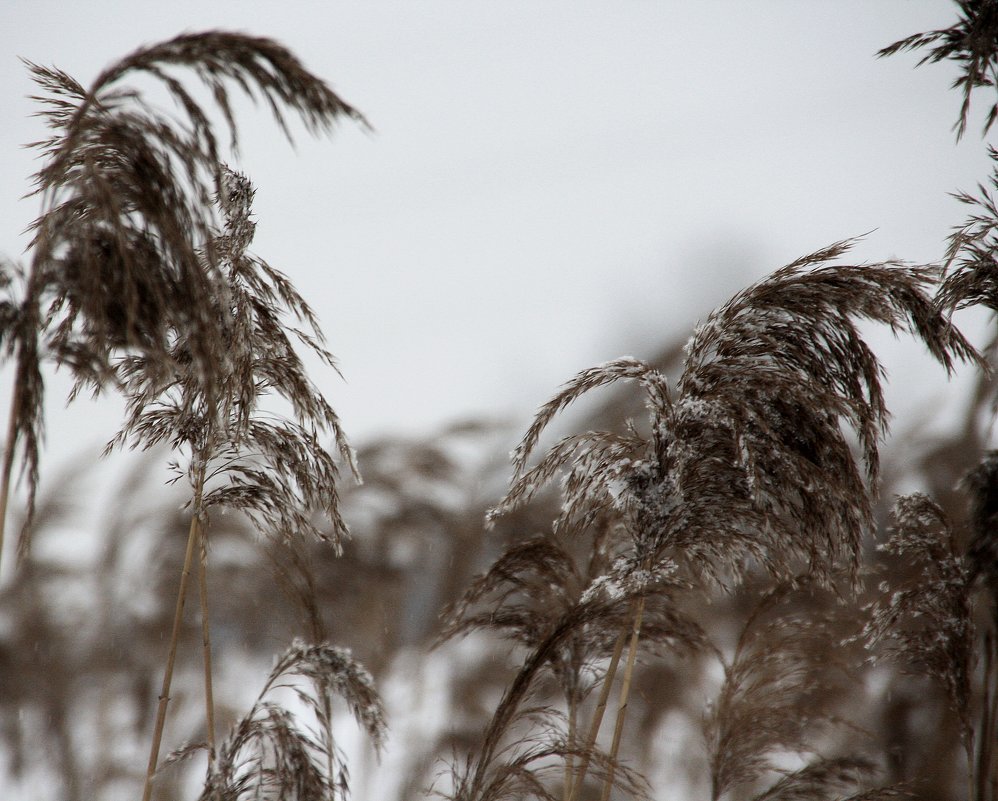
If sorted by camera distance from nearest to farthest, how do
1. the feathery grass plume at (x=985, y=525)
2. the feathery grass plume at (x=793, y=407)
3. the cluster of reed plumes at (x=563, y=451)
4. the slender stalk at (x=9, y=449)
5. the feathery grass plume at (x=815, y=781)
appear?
the slender stalk at (x=9, y=449) → the cluster of reed plumes at (x=563, y=451) → the feathery grass plume at (x=985, y=525) → the feathery grass plume at (x=793, y=407) → the feathery grass plume at (x=815, y=781)

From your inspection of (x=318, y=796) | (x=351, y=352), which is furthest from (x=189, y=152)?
(x=351, y=352)

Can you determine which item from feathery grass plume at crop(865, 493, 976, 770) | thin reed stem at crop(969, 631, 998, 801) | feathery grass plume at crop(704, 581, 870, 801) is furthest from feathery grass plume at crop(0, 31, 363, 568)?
feathery grass plume at crop(704, 581, 870, 801)

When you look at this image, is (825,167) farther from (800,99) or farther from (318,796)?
(800,99)

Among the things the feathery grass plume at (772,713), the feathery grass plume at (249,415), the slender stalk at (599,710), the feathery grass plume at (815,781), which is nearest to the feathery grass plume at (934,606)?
the feathery grass plume at (772,713)

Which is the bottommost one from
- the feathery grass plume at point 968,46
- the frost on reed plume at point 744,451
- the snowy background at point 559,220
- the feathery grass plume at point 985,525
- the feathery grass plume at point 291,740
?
the feathery grass plume at point 291,740

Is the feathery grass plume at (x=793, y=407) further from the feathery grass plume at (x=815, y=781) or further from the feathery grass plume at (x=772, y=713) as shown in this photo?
the feathery grass plume at (x=815, y=781)

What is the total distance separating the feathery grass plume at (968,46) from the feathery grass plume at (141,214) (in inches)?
87.0

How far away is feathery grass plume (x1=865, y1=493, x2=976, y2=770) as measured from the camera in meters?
3.64

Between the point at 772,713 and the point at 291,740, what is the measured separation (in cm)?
293

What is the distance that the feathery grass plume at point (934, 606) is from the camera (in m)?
3.64

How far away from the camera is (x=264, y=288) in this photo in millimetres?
3164

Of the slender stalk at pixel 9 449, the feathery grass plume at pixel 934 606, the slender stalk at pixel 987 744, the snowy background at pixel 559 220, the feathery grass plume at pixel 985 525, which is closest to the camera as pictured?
the slender stalk at pixel 9 449

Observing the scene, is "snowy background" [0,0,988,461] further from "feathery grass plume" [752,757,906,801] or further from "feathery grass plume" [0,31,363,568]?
"feathery grass plume" [752,757,906,801]

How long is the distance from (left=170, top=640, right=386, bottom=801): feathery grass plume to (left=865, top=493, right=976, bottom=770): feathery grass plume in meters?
2.20
